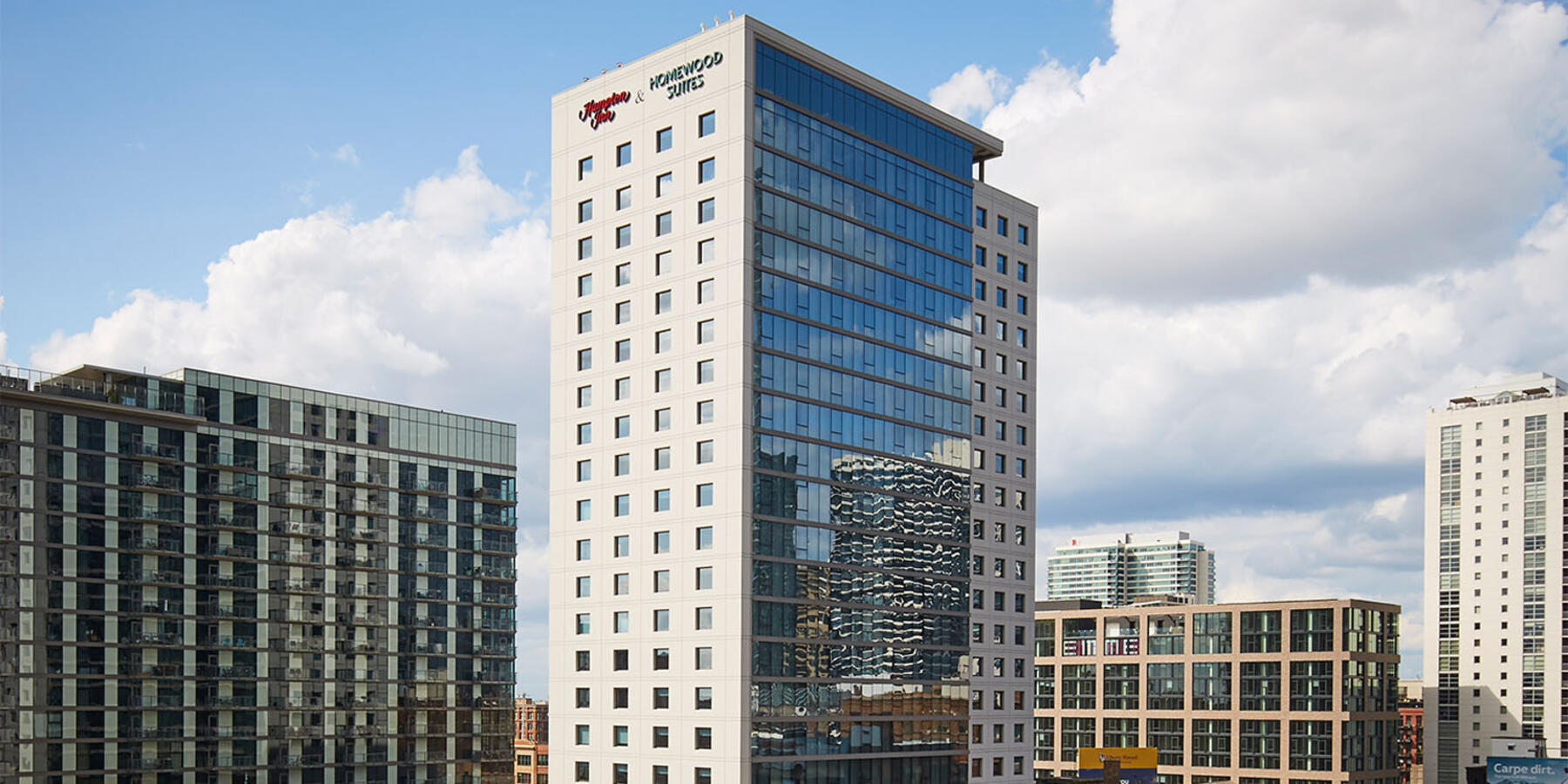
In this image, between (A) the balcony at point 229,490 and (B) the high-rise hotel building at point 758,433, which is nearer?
(B) the high-rise hotel building at point 758,433

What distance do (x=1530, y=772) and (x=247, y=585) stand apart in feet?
437

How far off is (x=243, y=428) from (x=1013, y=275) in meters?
88.0

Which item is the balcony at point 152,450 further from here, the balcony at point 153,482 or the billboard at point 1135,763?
the billboard at point 1135,763

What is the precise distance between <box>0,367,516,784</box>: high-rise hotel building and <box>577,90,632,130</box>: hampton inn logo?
67015 mm

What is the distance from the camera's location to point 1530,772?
13838cm

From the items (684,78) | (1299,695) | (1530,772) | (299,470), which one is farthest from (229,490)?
(1530,772)

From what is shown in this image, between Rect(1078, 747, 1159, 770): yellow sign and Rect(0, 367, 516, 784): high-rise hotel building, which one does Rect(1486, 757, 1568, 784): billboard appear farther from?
Rect(0, 367, 516, 784): high-rise hotel building

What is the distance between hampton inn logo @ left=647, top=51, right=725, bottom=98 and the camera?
106438 mm

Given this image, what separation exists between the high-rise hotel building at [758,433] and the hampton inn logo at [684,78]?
0.19 m

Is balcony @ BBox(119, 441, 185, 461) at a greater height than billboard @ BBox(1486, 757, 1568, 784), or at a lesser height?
greater

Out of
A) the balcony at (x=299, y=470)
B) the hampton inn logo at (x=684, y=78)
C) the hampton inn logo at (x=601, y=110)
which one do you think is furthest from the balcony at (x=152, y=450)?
the hampton inn logo at (x=684, y=78)

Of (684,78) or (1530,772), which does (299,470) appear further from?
(1530,772)

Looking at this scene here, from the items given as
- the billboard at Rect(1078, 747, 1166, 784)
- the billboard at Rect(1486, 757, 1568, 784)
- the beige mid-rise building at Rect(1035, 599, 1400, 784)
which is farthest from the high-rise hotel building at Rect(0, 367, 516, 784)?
the billboard at Rect(1486, 757, 1568, 784)

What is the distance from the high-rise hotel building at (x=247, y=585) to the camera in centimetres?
14150
